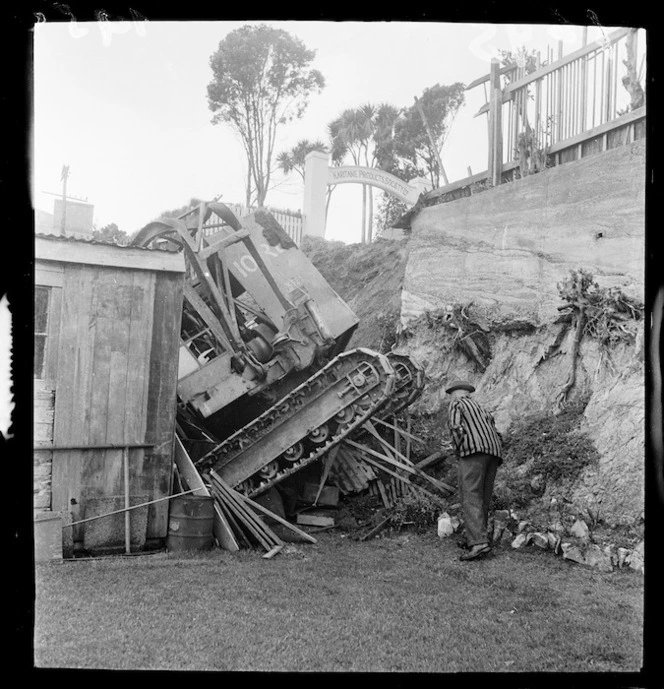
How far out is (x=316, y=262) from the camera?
25.7 ft

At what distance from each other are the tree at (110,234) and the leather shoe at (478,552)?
4431 mm

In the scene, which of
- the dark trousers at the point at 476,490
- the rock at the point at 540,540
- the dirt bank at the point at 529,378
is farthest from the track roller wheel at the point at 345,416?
the rock at the point at 540,540

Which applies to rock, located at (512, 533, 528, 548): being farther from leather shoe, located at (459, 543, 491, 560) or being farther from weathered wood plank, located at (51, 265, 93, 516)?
weathered wood plank, located at (51, 265, 93, 516)

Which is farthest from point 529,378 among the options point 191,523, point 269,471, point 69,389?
point 69,389

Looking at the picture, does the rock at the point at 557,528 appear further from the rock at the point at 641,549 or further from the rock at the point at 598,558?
the rock at the point at 641,549

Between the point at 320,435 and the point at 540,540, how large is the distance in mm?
2827

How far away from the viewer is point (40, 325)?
605cm

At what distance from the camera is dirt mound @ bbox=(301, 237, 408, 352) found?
773 centimetres

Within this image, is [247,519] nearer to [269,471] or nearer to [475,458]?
[269,471]

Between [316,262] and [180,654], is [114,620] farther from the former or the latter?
[316,262]

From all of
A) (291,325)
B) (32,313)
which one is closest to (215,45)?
(32,313)

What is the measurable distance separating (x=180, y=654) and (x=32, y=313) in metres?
2.79

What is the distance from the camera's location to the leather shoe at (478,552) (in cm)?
589

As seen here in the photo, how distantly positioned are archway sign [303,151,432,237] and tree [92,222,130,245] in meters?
1.81
